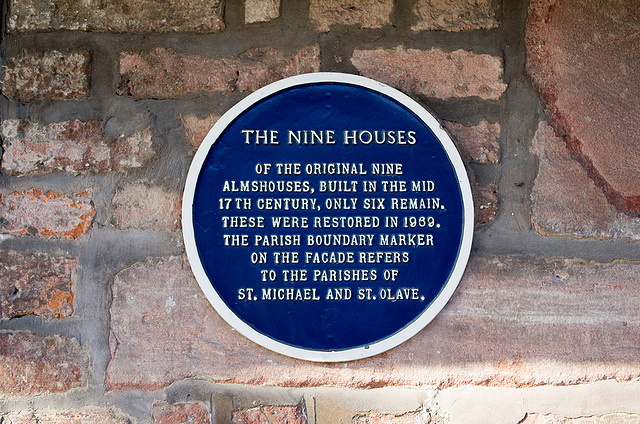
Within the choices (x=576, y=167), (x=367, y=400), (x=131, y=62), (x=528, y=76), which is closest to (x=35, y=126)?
(x=131, y=62)

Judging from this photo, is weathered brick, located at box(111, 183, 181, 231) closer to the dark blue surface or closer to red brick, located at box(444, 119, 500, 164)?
the dark blue surface

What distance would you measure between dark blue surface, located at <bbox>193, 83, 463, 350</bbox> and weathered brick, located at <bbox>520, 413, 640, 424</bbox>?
0.48m

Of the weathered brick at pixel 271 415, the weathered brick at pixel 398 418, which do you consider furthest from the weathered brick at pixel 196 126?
the weathered brick at pixel 398 418

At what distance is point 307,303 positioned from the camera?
1409mm

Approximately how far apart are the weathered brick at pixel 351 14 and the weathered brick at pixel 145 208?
0.73 m

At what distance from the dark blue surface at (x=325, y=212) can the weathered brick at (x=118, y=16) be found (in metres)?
0.35

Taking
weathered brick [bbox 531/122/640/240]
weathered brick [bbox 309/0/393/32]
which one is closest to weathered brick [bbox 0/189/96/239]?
weathered brick [bbox 309/0/393/32]

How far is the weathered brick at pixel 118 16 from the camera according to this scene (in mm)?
1488

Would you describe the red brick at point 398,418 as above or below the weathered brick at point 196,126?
below

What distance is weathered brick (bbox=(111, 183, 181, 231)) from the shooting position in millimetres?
1456

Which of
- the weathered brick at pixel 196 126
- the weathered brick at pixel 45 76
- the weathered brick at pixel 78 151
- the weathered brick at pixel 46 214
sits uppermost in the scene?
the weathered brick at pixel 45 76

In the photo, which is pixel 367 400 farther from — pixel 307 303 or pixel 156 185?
pixel 156 185

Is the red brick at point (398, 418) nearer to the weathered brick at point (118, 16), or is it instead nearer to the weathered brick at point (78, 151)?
the weathered brick at point (78, 151)

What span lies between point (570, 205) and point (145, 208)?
1.34 meters
